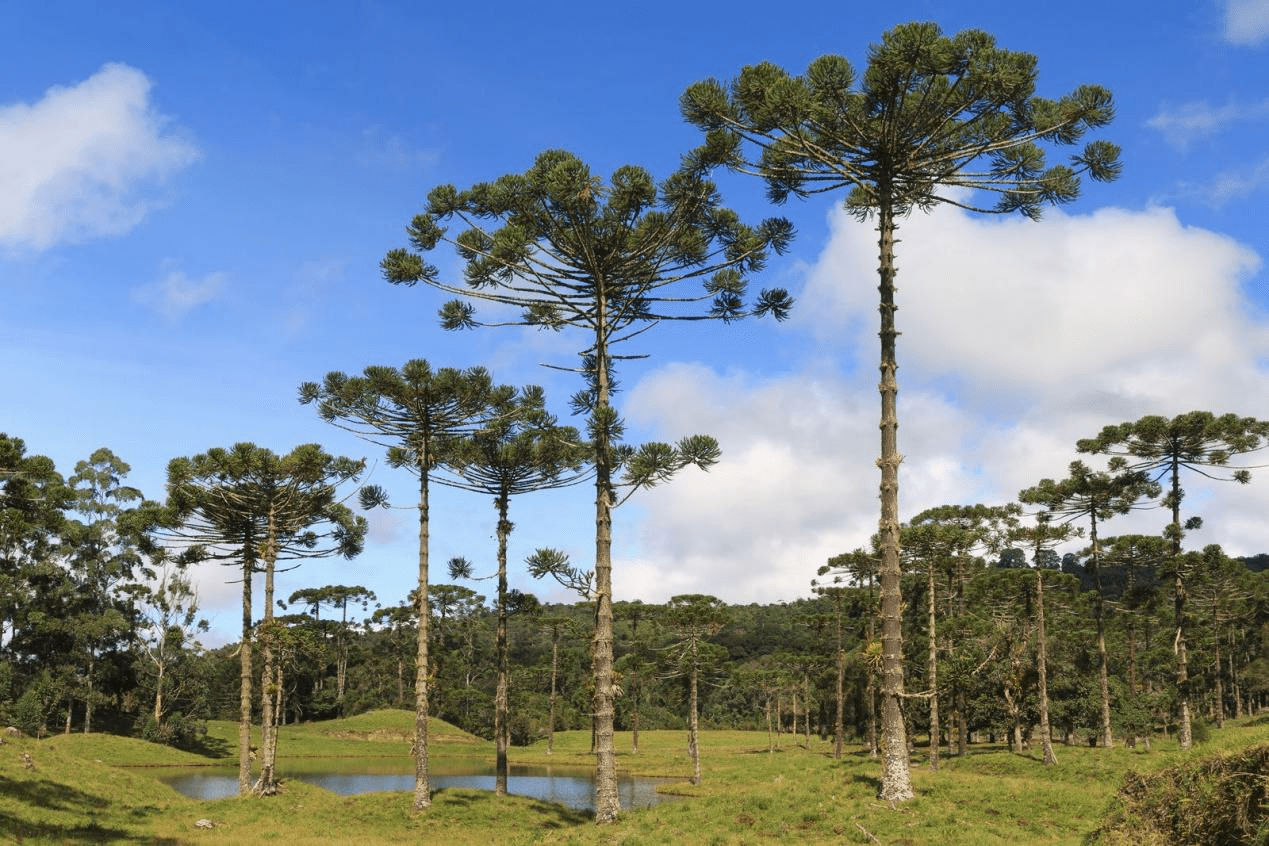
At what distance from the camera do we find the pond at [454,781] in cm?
4581

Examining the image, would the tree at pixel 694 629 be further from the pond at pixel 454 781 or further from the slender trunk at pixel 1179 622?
the slender trunk at pixel 1179 622

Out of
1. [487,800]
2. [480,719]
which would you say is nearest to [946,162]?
[487,800]

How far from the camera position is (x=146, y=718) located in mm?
72125

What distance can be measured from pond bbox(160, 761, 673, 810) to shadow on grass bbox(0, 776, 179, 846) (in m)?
12.0

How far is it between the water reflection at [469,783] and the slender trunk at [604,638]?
19987mm

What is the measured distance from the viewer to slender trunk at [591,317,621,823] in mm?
21500

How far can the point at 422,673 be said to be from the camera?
30094mm

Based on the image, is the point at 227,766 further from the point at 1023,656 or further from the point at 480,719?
the point at 1023,656

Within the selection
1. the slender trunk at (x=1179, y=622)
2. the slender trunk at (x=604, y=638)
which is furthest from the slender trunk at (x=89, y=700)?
the slender trunk at (x=1179, y=622)

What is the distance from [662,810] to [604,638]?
13.5 ft

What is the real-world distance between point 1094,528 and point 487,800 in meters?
35.7

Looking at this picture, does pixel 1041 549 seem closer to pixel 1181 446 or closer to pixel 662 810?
pixel 1181 446

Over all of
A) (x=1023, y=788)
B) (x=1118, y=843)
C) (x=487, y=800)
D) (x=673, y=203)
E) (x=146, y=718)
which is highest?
(x=673, y=203)

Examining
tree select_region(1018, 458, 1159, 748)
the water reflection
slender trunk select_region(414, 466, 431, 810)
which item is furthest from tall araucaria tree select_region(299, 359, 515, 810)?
tree select_region(1018, 458, 1159, 748)
